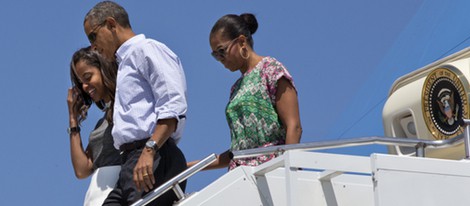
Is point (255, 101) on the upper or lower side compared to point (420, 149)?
upper

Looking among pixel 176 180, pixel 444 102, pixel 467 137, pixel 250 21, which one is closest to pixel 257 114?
pixel 250 21

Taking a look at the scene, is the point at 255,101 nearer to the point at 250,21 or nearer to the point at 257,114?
the point at 257,114

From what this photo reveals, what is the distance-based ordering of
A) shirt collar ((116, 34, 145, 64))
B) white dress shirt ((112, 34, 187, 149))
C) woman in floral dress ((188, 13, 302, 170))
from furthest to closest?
woman in floral dress ((188, 13, 302, 170)), shirt collar ((116, 34, 145, 64)), white dress shirt ((112, 34, 187, 149))

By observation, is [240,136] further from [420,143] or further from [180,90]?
[420,143]

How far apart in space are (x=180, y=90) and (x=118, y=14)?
2.28 ft

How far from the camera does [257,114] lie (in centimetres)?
617

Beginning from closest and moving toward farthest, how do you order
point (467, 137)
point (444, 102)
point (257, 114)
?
point (467, 137) < point (257, 114) < point (444, 102)

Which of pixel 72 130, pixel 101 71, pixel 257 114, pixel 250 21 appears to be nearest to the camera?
pixel 257 114

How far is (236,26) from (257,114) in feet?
2.39

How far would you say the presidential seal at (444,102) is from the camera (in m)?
6.59

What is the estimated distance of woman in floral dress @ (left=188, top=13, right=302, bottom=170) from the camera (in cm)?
614

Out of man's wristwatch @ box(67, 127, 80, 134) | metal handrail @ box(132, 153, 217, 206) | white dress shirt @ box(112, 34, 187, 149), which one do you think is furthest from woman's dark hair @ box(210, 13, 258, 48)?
metal handrail @ box(132, 153, 217, 206)

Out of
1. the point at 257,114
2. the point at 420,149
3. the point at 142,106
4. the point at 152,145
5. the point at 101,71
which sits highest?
the point at 101,71

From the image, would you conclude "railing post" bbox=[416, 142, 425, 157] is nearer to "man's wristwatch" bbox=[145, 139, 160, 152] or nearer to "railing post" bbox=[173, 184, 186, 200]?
"railing post" bbox=[173, 184, 186, 200]
